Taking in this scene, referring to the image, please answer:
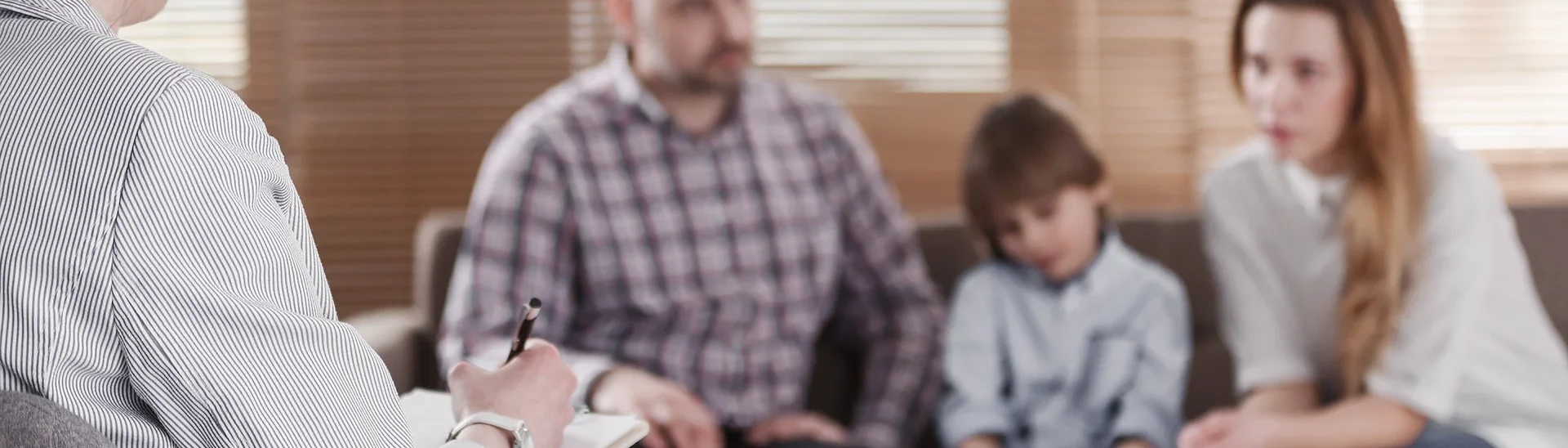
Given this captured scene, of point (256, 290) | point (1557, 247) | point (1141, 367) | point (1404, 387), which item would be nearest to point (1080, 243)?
point (1141, 367)

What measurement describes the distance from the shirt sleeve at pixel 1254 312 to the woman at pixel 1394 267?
4 centimetres

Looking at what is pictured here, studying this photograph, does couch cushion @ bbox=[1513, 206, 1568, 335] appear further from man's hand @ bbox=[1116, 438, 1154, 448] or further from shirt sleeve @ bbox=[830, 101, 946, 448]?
shirt sleeve @ bbox=[830, 101, 946, 448]

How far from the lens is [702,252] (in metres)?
1.78

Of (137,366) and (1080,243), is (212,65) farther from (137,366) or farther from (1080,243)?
(137,366)

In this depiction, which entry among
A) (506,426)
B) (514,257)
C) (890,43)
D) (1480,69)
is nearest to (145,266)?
(506,426)

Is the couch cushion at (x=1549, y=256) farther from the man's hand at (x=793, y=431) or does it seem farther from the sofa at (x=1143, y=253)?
the man's hand at (x=793, y=431)

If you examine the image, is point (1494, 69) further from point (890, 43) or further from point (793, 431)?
point (793, 431)

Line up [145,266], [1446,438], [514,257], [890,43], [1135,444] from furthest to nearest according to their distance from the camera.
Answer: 1. [890,43]
2. [514,257]
3. [1135,444]
4. [1446,438]
5. [145,266]

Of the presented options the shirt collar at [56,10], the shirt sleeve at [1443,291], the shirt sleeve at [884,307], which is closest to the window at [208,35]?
the shirt sleeve at [884,307]

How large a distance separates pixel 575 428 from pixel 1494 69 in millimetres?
2241

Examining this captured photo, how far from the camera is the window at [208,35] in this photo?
253cm

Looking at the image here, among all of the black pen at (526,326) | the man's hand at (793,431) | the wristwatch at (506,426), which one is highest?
the black pen at (526,326)

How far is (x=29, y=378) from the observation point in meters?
0.69

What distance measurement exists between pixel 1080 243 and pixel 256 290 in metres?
1.21
